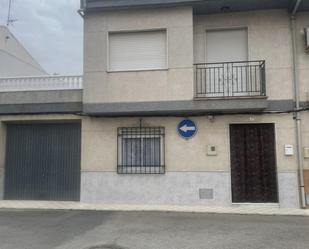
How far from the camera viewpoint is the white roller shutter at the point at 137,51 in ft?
35.3

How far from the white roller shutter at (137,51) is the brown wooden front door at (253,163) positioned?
3.24m

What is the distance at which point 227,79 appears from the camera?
10719 millimetres

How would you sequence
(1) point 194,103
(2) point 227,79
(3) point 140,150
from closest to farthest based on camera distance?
(1) point 194,103
(2) point 227,79
(3) point 140,150

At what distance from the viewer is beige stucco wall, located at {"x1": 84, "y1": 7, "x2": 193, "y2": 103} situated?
1038 cm

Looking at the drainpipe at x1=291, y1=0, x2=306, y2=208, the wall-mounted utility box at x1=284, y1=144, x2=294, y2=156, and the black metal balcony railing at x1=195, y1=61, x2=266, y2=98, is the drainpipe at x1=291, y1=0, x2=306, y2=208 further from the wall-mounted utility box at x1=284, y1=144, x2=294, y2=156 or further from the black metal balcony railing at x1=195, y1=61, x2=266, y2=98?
the black metal balcony railing at x1=195, y1=61, x2=266, y2=98

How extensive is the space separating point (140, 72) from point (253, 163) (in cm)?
447

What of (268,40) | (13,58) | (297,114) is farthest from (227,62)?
(13,58)

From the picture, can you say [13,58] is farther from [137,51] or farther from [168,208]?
[168,208]

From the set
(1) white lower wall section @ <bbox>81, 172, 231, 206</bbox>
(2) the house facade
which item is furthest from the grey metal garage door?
(1) white lower wall section @ <bbox>81, 172, 231, 206</bbox>

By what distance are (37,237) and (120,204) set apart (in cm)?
386

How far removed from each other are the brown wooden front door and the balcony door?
1209 mm

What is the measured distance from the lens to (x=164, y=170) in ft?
35.5

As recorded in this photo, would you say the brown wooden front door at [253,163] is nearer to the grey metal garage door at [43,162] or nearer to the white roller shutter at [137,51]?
the white roller shutter at [137,51]

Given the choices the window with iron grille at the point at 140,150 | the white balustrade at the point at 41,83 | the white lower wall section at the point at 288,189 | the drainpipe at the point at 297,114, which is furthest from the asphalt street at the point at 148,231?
the white balustrade at the point at 41,83
